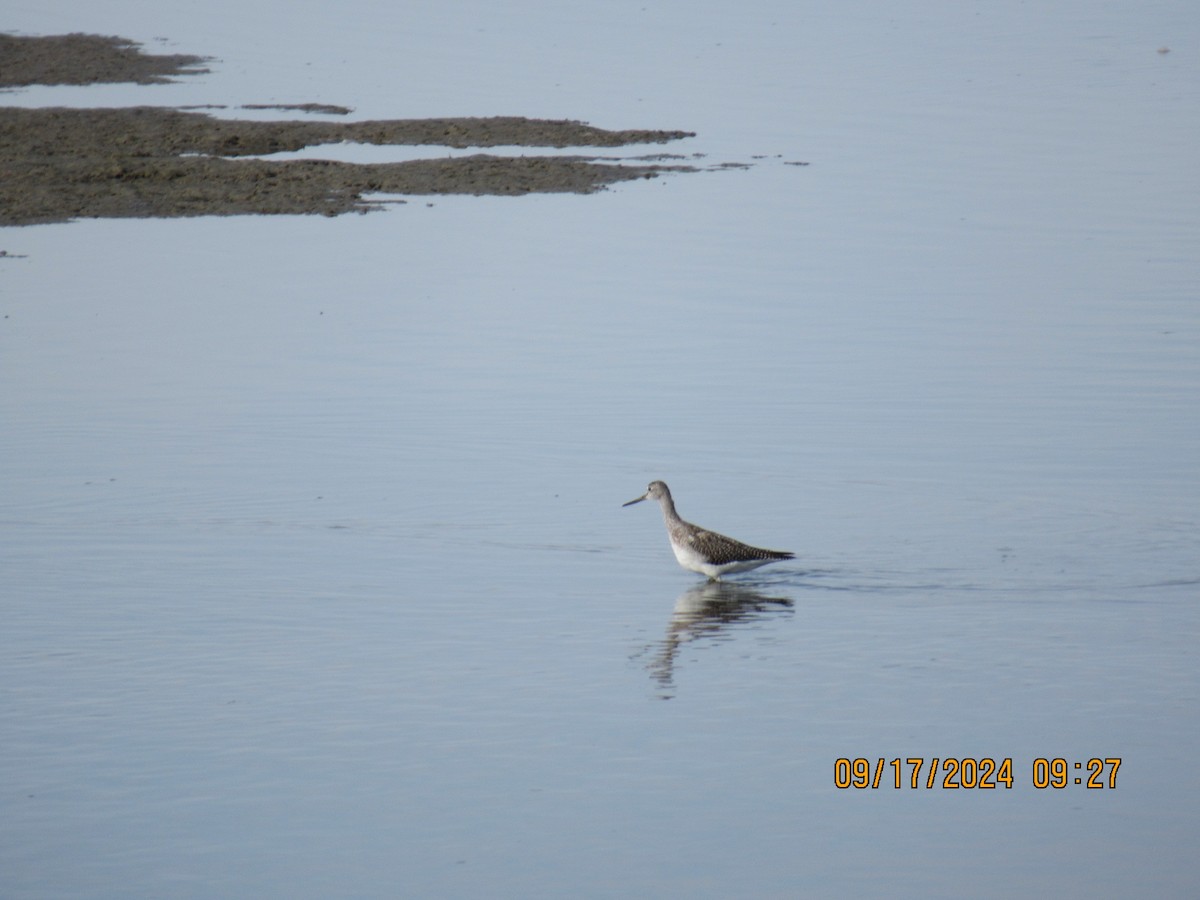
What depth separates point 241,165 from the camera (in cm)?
3438

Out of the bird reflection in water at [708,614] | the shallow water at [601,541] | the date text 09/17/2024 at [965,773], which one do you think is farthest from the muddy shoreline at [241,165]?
the date text 09/17/2024 at [965,773]

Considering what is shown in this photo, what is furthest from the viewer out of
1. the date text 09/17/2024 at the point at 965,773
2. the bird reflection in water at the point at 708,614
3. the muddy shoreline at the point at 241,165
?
the muddy shoreline at the point at 241,165

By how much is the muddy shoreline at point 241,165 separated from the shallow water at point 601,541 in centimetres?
101

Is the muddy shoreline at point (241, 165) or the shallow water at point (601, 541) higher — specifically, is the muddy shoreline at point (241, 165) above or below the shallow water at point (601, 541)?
above

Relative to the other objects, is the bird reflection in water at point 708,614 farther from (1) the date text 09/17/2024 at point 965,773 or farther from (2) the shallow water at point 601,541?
(1) the date text 09/17/2024 at point 965,773

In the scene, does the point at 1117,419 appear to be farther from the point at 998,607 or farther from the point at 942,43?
the point at 942,43

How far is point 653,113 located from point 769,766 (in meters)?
36.6

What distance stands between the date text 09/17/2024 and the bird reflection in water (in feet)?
6.26

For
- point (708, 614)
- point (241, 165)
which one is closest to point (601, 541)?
point (708, 614)

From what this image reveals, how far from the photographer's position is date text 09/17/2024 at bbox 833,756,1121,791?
1037 centimetres

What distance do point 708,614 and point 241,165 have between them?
896 inches

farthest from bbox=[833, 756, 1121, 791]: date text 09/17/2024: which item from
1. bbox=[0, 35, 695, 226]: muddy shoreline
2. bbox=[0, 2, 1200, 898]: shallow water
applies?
bbox=[0, 35, 695, 226]: muddy shoreline

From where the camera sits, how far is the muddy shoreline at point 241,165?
31.7 metres

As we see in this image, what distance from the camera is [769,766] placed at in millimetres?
10617
